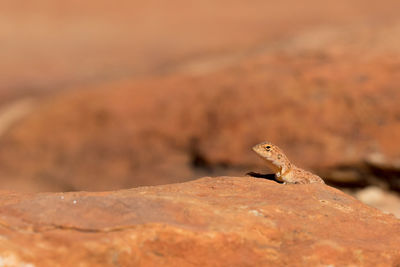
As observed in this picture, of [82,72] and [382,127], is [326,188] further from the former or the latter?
[82,72]

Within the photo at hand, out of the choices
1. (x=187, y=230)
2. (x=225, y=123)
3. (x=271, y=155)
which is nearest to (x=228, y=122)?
(x=225, y=123)

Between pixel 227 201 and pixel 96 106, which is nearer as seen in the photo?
pixel 227 201

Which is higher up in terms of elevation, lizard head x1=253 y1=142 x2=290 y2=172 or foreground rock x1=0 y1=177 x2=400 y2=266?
lizard head x1=253 y1=142 x2=290 y2=172

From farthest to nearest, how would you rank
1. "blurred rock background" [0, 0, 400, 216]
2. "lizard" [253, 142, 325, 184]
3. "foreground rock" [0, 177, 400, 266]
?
"blurred rock background" [0, 0, 400, 216]
"lizard" [253, 142, 325, 184]
"foreground rock" [0, 177, 400, 266]

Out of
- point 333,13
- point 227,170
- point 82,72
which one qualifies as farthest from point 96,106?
point 333,13

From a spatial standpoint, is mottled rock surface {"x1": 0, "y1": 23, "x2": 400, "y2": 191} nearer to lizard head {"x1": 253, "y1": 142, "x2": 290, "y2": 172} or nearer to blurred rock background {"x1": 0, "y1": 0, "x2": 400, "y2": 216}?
blurred rock background {"x1": 0, "y1": 0, "x2": 400, "y2": 216}

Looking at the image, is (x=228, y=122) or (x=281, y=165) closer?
(x=281, y=165)

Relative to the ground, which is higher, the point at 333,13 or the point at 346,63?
the point at 333,13

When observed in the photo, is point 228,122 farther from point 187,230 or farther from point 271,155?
point 187,230

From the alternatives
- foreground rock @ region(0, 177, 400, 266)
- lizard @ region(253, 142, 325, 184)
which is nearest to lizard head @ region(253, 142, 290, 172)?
lizard @ region(253, 142, 325, 184)
